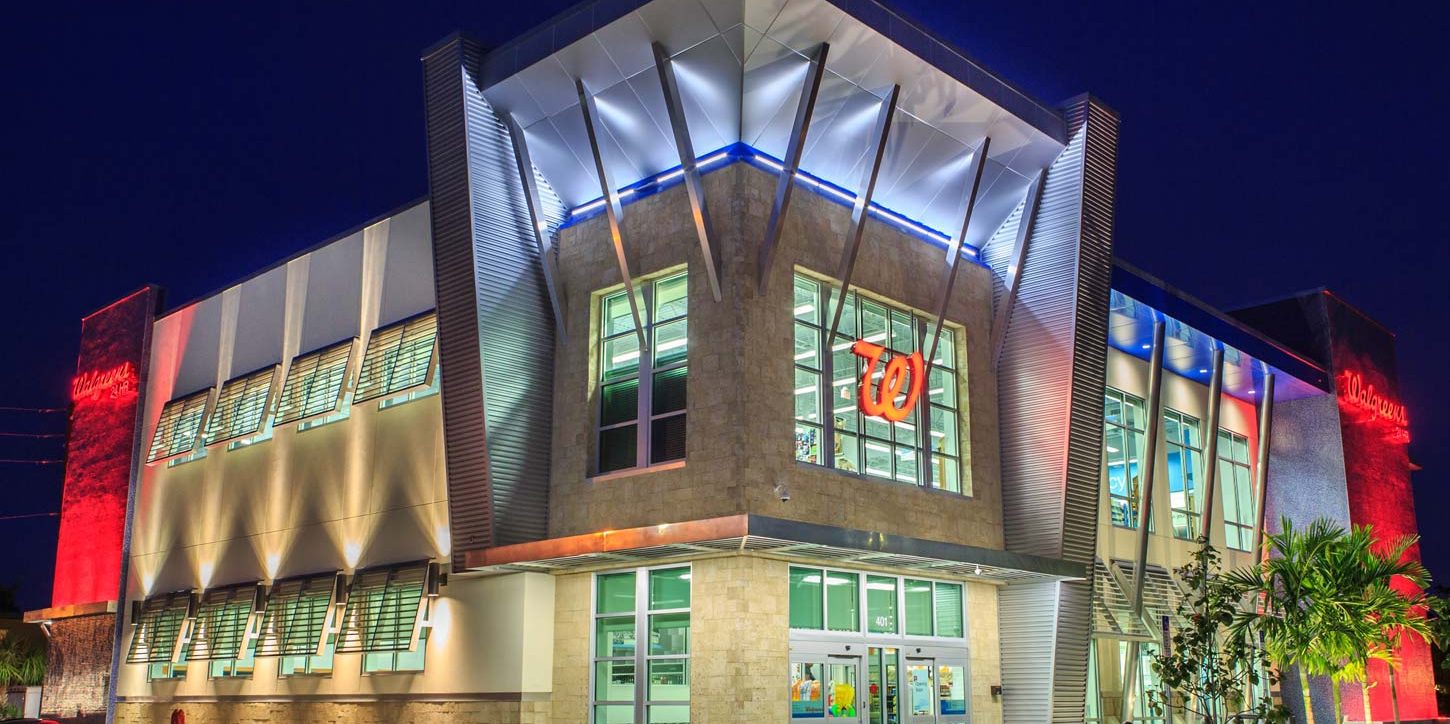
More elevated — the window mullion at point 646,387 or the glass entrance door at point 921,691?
the window mullion at point 646,387

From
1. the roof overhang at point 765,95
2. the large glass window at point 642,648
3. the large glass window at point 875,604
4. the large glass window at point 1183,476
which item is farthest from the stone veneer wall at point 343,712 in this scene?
the large glass window at point 1183,476

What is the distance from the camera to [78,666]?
3297 cm

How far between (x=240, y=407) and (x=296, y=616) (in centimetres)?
649

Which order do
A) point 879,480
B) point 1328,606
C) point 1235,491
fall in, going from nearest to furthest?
point 879,480, point 1328,606, point 1235,491

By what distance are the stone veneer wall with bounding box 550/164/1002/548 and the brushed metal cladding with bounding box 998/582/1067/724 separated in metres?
1.38

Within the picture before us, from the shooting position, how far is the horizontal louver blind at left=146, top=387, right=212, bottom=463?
3169 cm

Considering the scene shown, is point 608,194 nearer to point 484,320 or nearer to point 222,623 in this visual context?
point 484,320

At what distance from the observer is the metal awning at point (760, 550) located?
59.7 ft

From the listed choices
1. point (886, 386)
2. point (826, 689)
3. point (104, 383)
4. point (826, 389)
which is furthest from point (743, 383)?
point (104, 383)

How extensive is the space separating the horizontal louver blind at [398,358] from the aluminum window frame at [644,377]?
3757 mm

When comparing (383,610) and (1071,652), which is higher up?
(383,610)

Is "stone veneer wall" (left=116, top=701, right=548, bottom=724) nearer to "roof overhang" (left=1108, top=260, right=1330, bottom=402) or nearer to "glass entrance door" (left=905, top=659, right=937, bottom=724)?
"glass entrance door" (left=905, top=659, right=937, bottom=724)

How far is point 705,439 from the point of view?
19.8 m

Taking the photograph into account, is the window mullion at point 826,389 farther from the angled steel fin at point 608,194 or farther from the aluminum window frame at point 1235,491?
the aluminum window frame at point 1235,491
